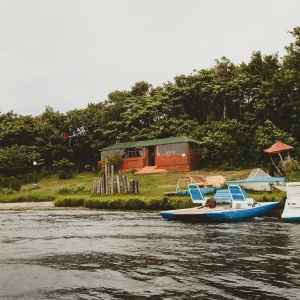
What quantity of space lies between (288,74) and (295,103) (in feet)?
15.5

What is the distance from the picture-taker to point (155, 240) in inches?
553

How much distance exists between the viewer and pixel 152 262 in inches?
401

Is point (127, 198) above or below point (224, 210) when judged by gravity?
above

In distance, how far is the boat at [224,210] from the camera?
759 inches

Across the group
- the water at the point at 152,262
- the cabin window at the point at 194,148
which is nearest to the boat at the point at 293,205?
the water at the point at 152,262

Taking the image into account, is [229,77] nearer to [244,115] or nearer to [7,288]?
[244,115]

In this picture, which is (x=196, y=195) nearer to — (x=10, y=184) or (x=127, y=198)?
(x=127, y=198)

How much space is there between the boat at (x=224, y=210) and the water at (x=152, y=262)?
131cm

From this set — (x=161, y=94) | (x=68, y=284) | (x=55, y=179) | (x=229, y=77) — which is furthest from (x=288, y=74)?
(x=68, y=284)

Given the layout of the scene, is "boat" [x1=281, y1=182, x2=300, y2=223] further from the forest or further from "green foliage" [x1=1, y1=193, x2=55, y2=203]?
the forest

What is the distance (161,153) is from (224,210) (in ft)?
108

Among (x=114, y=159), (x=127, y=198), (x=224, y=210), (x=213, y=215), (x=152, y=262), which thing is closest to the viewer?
(x=152, y=262)

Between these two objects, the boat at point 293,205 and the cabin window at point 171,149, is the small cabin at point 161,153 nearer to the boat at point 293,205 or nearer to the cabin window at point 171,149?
the cabin window at point 171,149

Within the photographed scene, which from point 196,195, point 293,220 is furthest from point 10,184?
point 293,220
